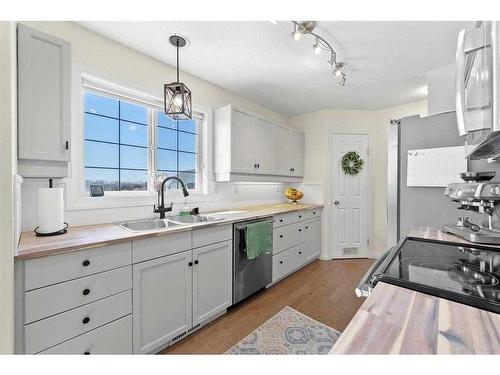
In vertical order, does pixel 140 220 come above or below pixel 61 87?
below

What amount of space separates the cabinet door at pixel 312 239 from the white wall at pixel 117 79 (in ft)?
4.27

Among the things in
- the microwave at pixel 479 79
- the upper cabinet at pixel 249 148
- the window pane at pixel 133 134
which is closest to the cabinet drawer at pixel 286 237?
the upper cabinet at pixel 249 148

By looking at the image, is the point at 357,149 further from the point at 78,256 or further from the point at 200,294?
the point at 78,256

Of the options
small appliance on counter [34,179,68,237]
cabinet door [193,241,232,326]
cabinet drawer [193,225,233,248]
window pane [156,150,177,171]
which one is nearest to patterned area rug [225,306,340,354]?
cabinet door [193,241,232,326]

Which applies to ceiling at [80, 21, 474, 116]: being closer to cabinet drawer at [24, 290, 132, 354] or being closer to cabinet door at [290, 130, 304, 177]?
cabinet door at [290, 130, 304, 177]

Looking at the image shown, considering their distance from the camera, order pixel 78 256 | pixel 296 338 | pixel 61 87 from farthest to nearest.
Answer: pixel 296 338
pixel 61 87
pixel 78 256

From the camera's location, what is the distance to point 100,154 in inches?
80.3

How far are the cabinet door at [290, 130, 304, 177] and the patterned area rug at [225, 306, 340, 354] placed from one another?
230 centimetres

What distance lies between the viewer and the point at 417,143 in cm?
168

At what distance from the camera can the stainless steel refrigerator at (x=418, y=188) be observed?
153cm

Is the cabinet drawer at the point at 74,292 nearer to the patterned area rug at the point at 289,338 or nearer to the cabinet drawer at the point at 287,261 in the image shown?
the patterned area rug at the point at 289,338

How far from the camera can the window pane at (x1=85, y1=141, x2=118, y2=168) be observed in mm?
1958

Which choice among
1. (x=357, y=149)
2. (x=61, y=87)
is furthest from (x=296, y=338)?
(x=357, y=149)
